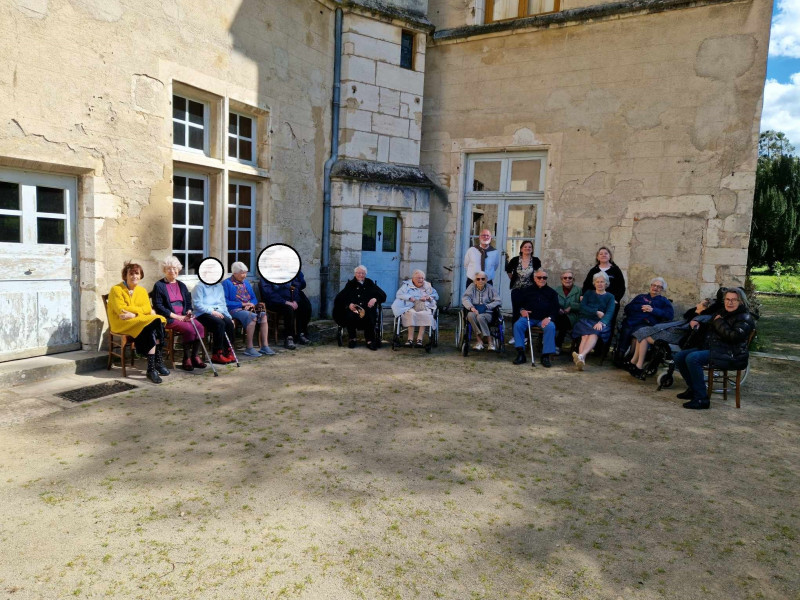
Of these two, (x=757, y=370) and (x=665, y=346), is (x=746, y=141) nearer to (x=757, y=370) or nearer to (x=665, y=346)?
(x=757, y=370)

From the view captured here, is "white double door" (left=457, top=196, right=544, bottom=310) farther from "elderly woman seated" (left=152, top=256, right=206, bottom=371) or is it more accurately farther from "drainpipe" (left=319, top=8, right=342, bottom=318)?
"elderly woman seated" (left=152, top=256, right=206, bottom=371)

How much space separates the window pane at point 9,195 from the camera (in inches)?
188

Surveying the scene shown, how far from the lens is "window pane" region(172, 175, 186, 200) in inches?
251

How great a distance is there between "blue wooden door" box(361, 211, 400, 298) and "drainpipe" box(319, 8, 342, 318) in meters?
0.58

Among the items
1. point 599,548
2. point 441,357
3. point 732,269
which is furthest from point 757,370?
point 599,548

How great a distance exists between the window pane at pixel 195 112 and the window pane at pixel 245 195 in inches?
38.1

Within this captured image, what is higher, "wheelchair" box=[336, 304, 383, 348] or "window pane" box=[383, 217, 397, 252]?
"window pane" box=[383, 217, 397, 252]

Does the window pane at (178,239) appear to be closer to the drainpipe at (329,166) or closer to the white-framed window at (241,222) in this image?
the white-framed window at (241,222)

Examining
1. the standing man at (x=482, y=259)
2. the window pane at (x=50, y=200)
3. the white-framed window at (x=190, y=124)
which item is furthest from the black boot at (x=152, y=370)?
the standing man at (x=482, y=259)

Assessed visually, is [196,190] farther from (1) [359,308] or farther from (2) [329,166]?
(1) [359,308]

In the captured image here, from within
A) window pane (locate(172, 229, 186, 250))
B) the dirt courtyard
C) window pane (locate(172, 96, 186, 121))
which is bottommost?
the dirt courtyard

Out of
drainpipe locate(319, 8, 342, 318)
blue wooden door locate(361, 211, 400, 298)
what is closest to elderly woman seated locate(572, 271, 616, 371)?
blue wooden door locate(361, 211, 400, 298)

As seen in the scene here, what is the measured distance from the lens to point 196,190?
21.7 feet

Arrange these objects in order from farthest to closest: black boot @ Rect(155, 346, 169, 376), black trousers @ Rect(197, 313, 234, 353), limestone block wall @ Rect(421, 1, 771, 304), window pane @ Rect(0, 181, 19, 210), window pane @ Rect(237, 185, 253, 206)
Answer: limestone block wall @ Rect(421, 1, 771, 304)
window pane @ Rect(237, 185, 253, 206)
black trousers @ Rect(197, 313, 234, 353)
black boot @ Rect(155, 346, 169, 376)
window pane @ Rect(0, 181, 19, 210)
